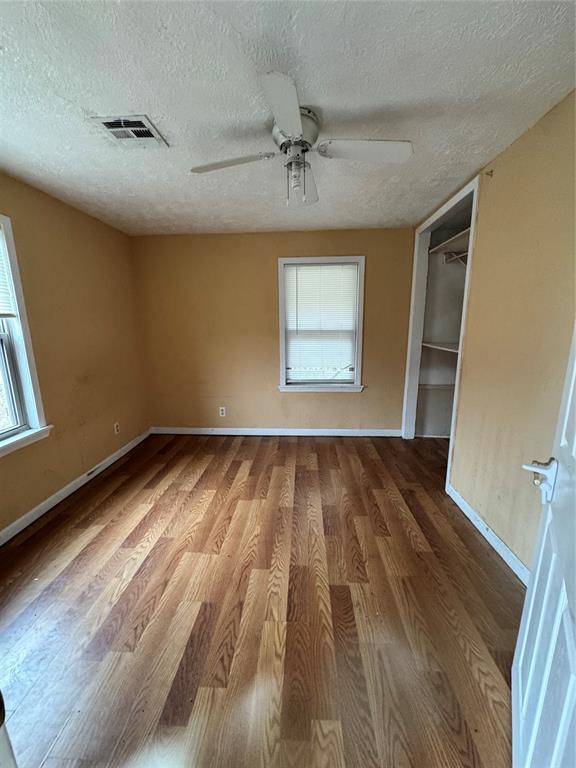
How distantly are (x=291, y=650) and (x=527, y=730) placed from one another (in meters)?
0.81

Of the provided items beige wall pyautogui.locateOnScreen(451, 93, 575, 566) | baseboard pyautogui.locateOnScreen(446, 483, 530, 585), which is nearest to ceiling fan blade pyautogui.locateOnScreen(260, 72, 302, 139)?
beige wall pyautogui.locateOnScreen(451, 93, 575, 566)

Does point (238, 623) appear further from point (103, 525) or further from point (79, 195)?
point (79, 195)

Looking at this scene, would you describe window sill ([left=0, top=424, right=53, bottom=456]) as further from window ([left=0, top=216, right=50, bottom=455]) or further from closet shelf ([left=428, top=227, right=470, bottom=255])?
closet shelf ([left=428, top=227, right=470, bottom=255])

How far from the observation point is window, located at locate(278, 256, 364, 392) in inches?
133

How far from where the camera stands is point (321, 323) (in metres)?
3.49

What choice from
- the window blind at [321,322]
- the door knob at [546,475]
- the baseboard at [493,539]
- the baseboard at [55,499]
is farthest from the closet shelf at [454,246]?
the baseboard at [55,499]

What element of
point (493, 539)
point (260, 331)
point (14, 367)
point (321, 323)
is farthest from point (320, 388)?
point (14, 367)

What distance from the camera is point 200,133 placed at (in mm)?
1577

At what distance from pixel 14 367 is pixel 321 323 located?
110 inches

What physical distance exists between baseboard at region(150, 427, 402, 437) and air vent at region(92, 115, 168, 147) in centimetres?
286

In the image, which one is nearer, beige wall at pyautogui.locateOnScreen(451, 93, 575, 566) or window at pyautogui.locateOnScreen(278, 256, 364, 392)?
beige wall at pyautogui.locateOnScreen(451, 93, 575, 566)

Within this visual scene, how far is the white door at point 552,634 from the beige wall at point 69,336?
9.16ft

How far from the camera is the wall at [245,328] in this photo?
10.9ft

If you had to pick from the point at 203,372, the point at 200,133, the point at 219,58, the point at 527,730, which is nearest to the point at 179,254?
the point at 203,372
